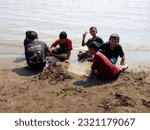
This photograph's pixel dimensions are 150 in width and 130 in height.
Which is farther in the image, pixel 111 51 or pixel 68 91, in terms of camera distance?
pixel 111 51

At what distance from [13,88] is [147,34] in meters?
9.01

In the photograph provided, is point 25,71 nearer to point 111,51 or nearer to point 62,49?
point 62,49

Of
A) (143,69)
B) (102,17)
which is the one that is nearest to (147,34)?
(102,17)

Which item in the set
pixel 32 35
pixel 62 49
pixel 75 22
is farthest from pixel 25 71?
pixel 75 22

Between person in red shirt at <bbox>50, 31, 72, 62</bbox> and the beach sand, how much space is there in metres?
1.03

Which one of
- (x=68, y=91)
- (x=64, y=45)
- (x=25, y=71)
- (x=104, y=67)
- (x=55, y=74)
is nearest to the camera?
(x=68, y=91)

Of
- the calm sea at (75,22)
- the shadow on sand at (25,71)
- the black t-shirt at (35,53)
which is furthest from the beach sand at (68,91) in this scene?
the calm sea at (75,22)

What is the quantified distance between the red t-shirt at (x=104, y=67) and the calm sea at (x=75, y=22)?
4.80 metres

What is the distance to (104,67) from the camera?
312 inches

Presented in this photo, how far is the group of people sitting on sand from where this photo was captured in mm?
7934

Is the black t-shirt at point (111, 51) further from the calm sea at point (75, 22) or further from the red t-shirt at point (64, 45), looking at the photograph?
the calm sea at point (75, 22)

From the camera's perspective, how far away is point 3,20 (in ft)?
55.5

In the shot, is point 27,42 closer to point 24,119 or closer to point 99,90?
point 99,90

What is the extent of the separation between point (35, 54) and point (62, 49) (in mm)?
1748
